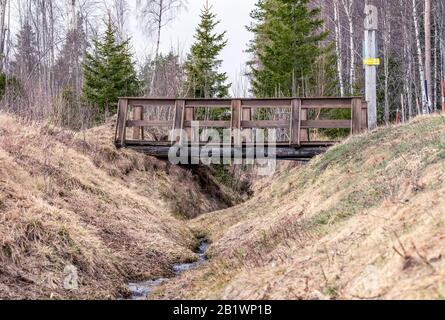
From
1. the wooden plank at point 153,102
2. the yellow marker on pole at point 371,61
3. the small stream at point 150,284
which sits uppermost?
the yellow marker on pole at point 371,61

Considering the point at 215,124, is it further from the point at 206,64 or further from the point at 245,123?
the point at 206,64

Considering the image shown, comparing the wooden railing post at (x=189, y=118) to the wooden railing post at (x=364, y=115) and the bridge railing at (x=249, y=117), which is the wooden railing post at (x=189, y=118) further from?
A: the wooden railing post at (x=364, y=115)

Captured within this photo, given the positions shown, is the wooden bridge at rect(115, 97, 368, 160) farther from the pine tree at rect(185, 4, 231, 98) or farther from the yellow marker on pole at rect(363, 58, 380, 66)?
the pine tree at rect(185, 4, 231, 98)

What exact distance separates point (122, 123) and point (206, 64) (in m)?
10.5

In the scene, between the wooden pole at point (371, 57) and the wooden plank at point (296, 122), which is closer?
the wooden pole at point (371, 57)

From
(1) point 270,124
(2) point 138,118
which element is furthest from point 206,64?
(1) point 270,124

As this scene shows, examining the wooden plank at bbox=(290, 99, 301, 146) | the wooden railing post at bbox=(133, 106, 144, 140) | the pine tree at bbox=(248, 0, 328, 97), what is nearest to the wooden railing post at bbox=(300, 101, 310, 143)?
the wooden plank at bbox=(290, 99, 301, 146)

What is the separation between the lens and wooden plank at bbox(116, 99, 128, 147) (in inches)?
582

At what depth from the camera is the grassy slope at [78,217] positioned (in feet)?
20.5

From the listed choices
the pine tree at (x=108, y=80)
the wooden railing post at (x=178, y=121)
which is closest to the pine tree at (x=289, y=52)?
the pine tree at (x=108, y=80)

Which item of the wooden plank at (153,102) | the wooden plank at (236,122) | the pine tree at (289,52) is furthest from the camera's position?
the pine tree at (289,52)

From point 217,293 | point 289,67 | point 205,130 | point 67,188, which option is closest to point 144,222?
point 67,188

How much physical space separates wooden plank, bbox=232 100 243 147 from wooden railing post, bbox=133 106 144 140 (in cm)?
287

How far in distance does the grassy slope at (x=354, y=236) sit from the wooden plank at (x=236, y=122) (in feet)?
11.9
